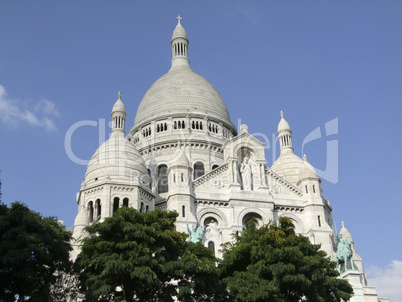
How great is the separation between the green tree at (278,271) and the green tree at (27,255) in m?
10.3

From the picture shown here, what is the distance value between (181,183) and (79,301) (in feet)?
44.8

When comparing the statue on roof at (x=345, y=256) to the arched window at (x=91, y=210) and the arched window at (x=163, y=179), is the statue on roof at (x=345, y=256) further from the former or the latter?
the arched window at (x=163, y=179)

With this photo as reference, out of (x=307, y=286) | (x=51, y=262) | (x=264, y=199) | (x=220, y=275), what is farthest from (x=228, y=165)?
(x=51, y=262)

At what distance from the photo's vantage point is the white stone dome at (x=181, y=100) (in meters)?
66.2

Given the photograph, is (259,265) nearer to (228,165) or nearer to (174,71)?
(228,165)

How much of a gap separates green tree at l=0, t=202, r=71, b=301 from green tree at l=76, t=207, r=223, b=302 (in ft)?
6.22

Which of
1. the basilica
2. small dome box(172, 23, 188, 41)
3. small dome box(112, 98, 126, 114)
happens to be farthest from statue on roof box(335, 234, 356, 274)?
small dome box(172, 23, 188, 41)

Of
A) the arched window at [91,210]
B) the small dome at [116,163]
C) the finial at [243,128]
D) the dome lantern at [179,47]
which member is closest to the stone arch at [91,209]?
the arched window at [91,210]

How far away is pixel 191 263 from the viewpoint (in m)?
31.4

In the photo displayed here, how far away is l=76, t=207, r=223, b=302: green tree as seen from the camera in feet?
99.6

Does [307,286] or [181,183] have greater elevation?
[181,183]

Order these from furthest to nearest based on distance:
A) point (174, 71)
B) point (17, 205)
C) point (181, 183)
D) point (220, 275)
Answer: point (174, 71) → point (181, 183) → point (220, 275) → point (17, 205)

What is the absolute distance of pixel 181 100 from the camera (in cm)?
Answer: 6681

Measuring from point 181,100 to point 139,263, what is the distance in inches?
1499
